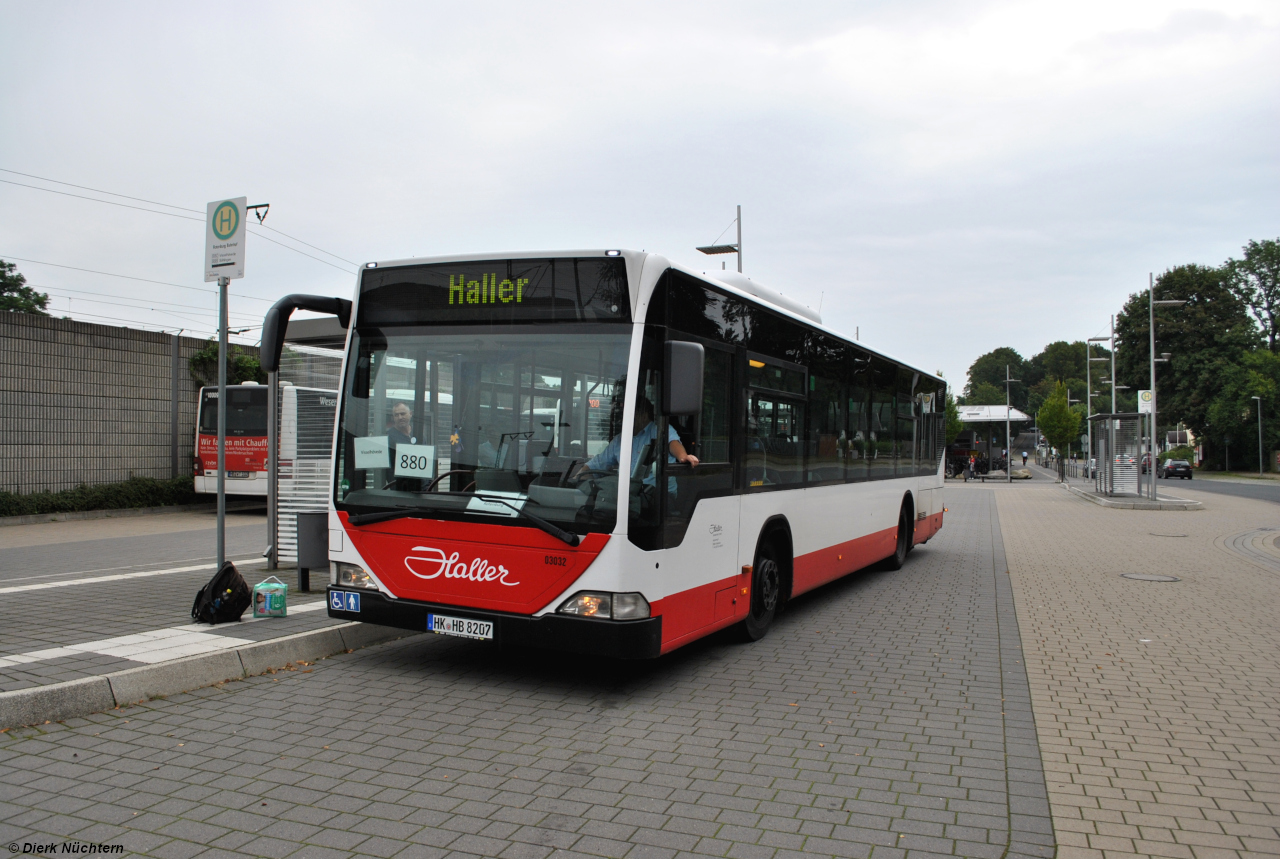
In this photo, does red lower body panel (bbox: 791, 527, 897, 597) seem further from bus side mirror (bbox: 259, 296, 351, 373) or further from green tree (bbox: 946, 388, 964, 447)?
green tree (bbox: 946, 388, 964, 447)

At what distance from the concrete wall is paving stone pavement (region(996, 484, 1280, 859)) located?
17.1 meters

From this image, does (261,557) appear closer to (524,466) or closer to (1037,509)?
(524,466)

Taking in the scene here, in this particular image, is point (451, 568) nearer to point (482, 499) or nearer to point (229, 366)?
point (482, 499)

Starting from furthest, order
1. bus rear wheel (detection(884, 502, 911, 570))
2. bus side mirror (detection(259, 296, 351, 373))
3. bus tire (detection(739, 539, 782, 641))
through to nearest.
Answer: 1. bus rear wheel (detection(884, 502, 911, 570))
2. bus tire (detection(739, 539, 782, 641))
3. bus side mirror (detection(259, 296, 351, 373))

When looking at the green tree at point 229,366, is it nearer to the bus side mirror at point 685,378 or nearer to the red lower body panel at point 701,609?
the red lower body panel at point 701,609

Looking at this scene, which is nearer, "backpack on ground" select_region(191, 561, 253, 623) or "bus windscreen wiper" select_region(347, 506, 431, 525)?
"bus windscreen wiper" select_region(347, 506, 431, 525)

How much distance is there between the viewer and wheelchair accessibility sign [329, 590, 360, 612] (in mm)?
6324

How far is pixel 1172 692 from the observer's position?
20.9 feet

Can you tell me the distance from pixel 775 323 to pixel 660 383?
234cm

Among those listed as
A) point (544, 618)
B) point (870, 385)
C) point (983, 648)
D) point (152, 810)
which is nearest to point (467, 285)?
point (544, 618)

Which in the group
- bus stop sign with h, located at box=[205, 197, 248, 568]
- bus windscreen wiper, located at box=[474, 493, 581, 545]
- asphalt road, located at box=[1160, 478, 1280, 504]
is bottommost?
asphalt road, located at box=[1160, 478, 1280, 504]

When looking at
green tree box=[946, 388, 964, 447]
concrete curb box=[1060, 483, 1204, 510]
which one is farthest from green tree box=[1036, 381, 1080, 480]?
concrete curb box=[1060, 483, 1204, 510]

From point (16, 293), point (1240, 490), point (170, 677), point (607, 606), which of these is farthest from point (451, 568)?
point (16, 293)

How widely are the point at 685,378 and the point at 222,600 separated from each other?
399 centimetres
